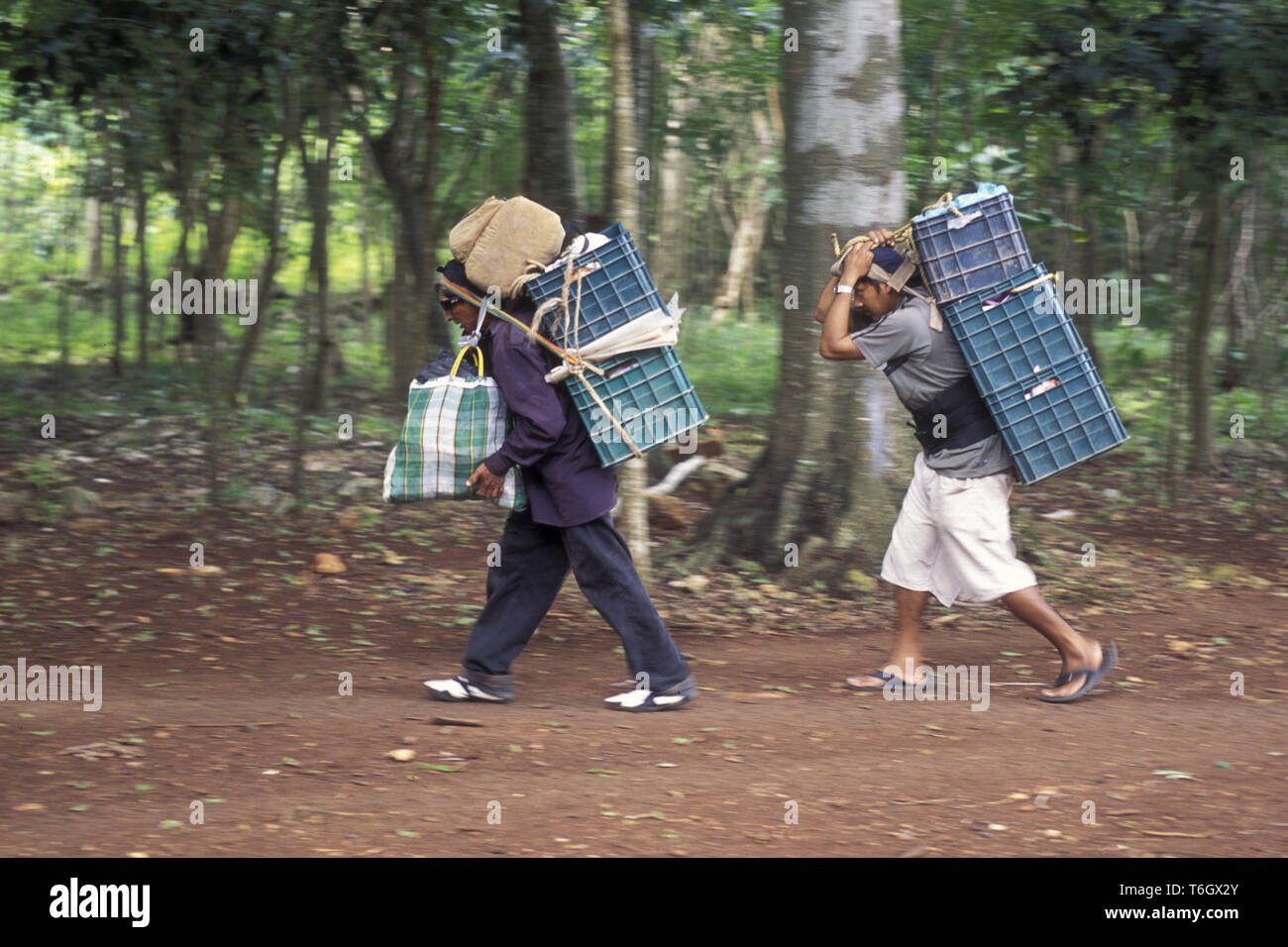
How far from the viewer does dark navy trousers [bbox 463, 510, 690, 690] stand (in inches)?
199

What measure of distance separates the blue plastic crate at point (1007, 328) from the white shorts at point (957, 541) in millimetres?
440

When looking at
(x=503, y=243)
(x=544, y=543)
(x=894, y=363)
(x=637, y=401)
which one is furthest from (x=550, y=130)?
(x=544, y=543)

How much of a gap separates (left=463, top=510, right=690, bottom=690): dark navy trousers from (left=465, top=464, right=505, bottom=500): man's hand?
315 millimetres

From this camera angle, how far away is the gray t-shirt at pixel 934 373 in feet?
17.2

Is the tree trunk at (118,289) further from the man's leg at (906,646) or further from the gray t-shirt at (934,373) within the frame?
the man's leg at (906,646)

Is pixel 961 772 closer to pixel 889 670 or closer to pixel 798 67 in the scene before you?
pixel 889 670

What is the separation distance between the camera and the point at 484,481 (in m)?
4.90

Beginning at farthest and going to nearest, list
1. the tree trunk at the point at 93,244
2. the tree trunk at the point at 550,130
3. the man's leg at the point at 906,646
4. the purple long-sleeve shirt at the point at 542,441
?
the tree trunk at the point at 93,244, the tree trunk at the point at 550,130, the man's leg at the point at 906,646, the purple long-sleeve shirt at the point at 542,441

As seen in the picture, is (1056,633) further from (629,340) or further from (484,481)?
(484,481)

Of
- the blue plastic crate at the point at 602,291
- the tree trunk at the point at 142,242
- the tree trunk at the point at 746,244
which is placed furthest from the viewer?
the tree trunk at the point at 746,244

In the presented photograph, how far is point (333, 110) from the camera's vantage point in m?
9.21

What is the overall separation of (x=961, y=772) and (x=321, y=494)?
621 centimetres

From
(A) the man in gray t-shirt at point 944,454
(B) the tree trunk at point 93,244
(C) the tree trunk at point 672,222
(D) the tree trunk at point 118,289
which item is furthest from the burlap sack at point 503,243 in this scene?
(B) the tree trunk at point 93,244

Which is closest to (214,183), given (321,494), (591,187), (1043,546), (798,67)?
(321,494)
